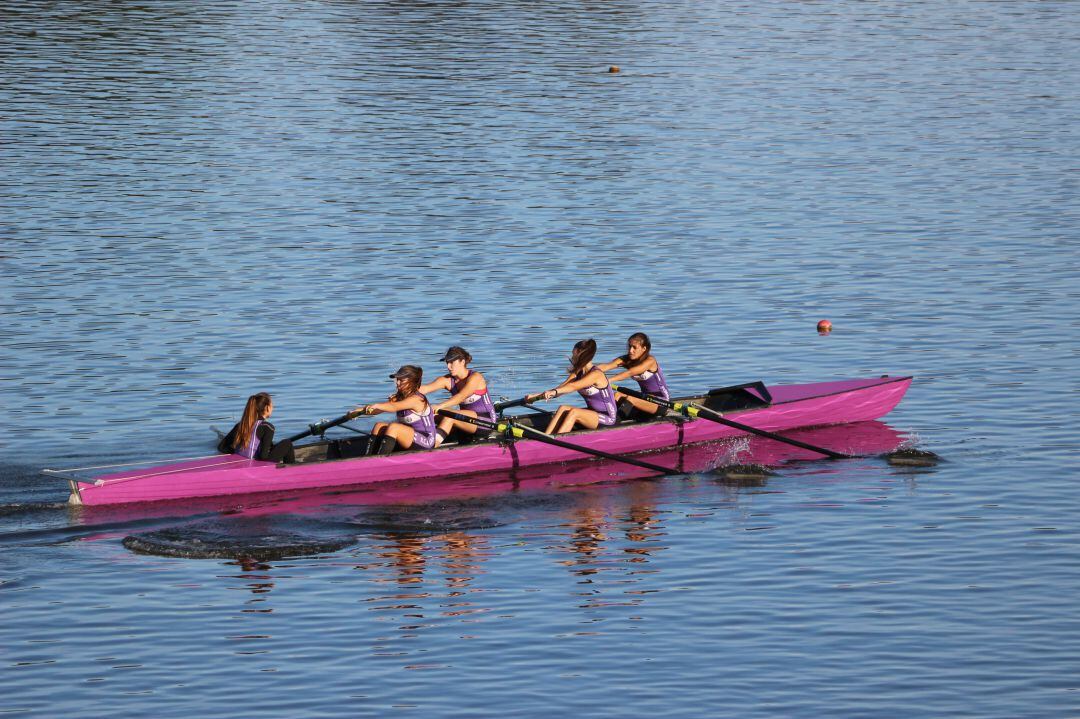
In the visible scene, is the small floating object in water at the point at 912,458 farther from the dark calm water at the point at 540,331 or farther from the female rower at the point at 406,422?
the female rower at the point at 406,422

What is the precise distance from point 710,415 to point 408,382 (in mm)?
4479

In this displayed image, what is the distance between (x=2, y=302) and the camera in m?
32.3

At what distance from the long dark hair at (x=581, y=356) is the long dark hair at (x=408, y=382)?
94.9 inches

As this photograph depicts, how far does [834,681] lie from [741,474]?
7.38m

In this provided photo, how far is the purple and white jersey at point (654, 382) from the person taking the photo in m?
24.8

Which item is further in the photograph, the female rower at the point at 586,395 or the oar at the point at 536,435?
the female rower at the point at 586,395

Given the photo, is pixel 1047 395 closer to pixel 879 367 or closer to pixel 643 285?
pixel 879 367

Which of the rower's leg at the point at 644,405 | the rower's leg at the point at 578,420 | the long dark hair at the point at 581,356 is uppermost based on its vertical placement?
the long dark hair at the point at 581,356

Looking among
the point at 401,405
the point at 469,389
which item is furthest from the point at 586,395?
the point at 401,405

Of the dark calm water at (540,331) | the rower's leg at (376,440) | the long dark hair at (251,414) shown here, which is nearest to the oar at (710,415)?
the dark calm water at (540,331)

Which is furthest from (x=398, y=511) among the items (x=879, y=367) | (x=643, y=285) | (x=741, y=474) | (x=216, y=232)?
(x=216, y=232)

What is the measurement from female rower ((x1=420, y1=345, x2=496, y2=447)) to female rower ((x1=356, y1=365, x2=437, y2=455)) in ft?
1.07

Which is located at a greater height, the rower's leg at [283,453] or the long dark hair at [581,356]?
the long dark hair at [581,356]

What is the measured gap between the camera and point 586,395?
24.5 m
